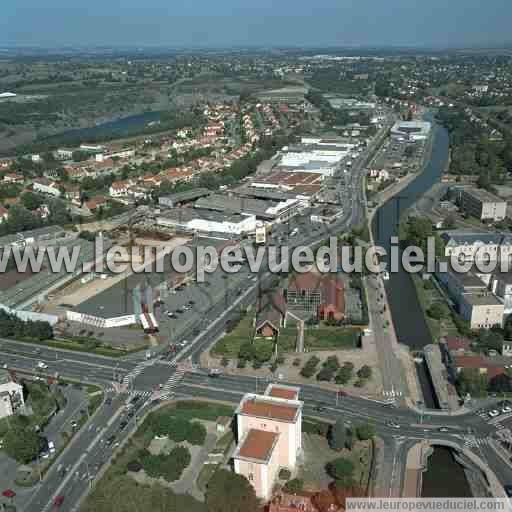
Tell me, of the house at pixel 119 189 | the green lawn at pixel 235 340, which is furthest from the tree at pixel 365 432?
the house at pixel 119 189

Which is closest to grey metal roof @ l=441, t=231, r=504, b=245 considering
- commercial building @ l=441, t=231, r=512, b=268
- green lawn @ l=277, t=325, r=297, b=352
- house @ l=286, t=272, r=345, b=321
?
commercial building @ l=441, t=231, r=512, b=268

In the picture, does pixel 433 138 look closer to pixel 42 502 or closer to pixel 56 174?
pixel 56 174

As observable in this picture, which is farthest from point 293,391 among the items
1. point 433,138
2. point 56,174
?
point 433,138

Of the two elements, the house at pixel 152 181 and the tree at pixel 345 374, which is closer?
the tree at pixel 345 374

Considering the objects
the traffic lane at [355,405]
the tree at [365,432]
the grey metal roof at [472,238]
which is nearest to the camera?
the tree at [365,432]

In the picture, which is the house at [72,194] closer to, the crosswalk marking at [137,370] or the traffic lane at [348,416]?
the crosswalk marking at [137,370]

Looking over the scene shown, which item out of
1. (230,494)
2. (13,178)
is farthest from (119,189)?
(230,494)

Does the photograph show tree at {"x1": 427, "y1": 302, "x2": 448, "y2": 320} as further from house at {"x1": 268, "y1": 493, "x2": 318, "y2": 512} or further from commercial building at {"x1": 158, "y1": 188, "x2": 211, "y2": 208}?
commercial building at {"x1": 158, "y1": 188, "x2": 211, "y2": 208}

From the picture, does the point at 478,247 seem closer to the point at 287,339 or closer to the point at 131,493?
the point at 287,339
